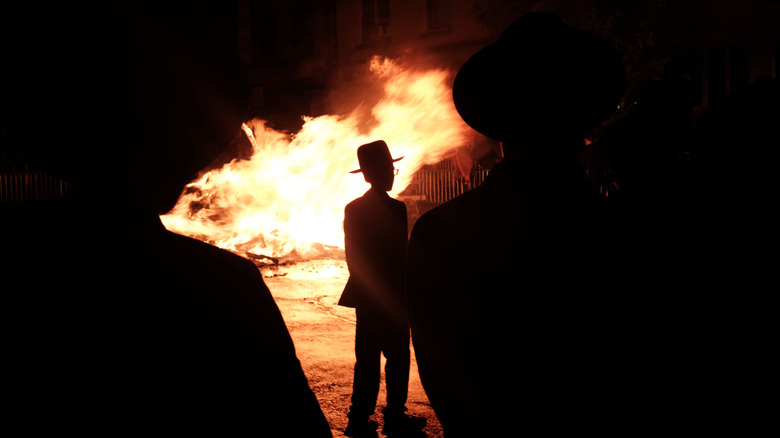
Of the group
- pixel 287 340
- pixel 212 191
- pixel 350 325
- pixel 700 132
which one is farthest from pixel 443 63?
pixel 287 340

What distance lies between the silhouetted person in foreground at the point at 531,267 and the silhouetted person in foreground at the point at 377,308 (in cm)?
271

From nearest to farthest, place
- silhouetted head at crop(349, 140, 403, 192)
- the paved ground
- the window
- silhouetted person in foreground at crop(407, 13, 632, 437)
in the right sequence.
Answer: silhouetted person in foreground at crop(407, 13, 632, 437) < silhouetted head at crop(349, 140, 403, 192) < the paved ground < the window

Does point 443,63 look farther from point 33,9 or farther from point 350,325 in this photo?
point 33,9

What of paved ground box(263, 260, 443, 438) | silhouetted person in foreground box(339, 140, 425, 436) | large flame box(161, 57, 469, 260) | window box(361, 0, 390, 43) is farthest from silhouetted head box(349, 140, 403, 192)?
window box(361, 0, 390, 43)

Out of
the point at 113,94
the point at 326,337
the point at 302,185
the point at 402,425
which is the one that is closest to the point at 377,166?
the point at 402,425

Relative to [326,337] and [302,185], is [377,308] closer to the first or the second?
[326,337]

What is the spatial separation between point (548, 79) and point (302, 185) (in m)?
15.6

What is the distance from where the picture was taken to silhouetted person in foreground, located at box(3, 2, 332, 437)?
0.73m

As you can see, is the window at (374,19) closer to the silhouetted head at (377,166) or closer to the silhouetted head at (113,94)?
the silhouetted head at (377,166)

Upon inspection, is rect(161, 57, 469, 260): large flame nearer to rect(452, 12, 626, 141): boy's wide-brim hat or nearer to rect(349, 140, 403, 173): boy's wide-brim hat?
rect(349, 140, 403, 173): boy's wide-brim hat

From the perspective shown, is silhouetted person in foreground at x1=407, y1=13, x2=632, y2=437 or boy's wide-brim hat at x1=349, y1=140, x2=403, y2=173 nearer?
silhouetted person in foreground at x1=407, y1=13, x2=632, y2=437

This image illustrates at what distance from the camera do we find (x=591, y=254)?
159 cm

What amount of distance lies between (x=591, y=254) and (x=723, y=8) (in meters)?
18.1

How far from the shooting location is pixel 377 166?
15.4 ft
